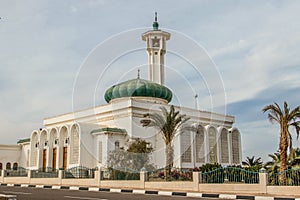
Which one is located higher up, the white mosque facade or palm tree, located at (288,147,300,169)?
the white mosque facade

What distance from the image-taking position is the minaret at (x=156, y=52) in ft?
119

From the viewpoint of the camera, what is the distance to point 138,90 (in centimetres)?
3250

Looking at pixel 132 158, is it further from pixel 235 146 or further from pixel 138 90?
pixel 235 146

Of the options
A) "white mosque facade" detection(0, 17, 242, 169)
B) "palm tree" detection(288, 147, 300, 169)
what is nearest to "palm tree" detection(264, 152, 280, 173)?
"palm tree" detection(288, 147, 300, 169)

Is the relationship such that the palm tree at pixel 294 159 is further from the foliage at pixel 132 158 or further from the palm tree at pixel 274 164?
the foliage at pixel 132 158

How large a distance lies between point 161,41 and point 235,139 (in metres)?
11.6

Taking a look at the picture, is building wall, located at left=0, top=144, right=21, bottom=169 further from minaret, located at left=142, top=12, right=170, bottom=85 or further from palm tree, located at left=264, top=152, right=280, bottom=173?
palm tree, located at left=264, top=152, right=280, bottom=173

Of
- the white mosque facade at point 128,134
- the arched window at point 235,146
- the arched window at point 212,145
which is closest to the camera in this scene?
the white mosque facade at point 128,134

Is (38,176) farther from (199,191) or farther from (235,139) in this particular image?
(235,139)

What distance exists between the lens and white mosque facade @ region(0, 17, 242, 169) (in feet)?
96.3

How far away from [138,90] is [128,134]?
458 centimetres

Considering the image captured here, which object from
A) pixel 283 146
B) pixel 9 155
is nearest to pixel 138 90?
pixel 9 155

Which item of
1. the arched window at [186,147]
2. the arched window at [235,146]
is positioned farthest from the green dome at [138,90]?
the arched window at [235,146]

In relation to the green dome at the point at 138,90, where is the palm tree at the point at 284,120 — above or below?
below
